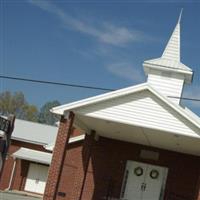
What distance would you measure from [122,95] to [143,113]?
3.30 feet

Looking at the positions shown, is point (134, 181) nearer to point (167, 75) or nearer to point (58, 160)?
point (167, 75)

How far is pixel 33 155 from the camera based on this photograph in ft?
136

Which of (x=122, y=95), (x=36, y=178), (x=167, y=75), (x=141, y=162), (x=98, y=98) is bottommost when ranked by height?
(x=36, y=178)

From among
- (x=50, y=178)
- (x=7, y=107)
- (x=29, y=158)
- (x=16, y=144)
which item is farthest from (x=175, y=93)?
(x=7, y=107)

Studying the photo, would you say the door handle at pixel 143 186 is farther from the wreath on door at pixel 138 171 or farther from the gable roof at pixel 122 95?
the gable roof at pixel 122 95

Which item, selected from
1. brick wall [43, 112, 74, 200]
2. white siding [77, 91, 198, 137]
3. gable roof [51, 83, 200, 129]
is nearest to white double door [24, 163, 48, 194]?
brick wall [43, 112, 74, 200]

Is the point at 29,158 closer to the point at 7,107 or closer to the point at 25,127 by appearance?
the point at 25,127

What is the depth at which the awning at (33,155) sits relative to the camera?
132 ft

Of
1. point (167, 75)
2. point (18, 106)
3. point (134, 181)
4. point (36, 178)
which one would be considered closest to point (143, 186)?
point (134, 181)

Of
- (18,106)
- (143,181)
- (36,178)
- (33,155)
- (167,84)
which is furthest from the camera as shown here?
(18,106)

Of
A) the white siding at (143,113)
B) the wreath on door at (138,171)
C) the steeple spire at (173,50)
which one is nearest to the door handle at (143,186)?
the wreath on door at (138,171)

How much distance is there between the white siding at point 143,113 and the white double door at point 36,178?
21384 mm

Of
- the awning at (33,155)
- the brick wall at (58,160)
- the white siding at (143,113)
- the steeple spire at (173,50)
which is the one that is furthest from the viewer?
the awning at (33,155)

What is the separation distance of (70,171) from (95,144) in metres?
3.33
